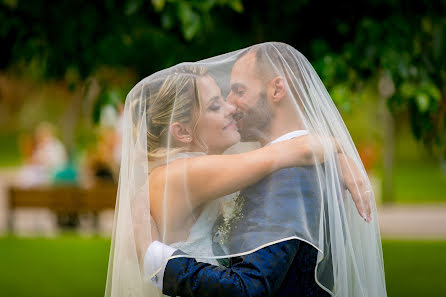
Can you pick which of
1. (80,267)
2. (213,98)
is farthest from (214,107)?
(80,267)

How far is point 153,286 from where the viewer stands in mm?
2578

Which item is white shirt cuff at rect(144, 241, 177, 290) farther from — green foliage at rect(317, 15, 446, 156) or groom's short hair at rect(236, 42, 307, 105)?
green foliage at rect(317, 15, 446, 156)

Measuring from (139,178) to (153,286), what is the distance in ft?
1.32

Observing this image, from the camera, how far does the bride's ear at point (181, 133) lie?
8.46ft

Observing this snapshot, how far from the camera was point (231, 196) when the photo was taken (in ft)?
8.42

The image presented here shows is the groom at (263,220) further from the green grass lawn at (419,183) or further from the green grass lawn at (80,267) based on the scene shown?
the green grass lawn at (419,183)

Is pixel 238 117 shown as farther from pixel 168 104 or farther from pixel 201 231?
pixel 201 231

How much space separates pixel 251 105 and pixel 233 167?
0.25 metres

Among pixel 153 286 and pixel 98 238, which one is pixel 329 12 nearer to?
pixel 153 286

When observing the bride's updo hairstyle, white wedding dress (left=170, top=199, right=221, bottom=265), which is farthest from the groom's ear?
white wedding dress (left=170, top=199, right=221, bottom=265)

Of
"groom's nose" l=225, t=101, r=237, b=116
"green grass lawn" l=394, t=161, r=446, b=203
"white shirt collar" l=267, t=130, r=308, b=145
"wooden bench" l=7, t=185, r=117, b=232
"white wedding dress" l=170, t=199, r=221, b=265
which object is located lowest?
"green grass lawn" l=394, t=161, r=446, b=203

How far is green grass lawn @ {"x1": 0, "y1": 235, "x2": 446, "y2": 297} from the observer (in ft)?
23.8

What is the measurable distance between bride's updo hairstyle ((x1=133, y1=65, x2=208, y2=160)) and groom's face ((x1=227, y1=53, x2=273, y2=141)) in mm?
143

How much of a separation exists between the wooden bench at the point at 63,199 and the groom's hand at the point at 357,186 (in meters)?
8.50
